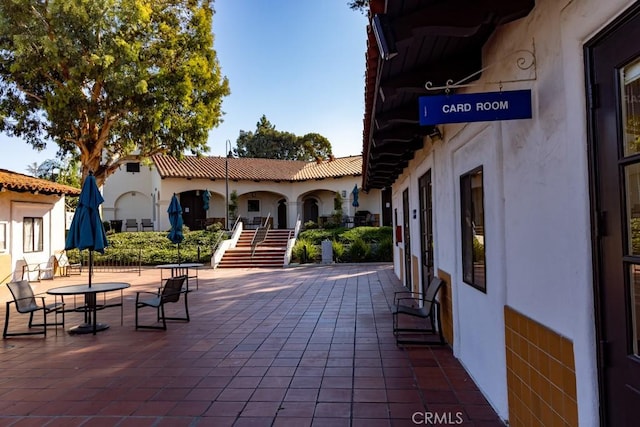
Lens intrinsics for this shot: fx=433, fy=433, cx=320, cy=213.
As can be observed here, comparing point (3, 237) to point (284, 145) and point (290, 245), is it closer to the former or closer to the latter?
point (290, 245)

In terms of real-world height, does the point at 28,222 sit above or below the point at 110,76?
below

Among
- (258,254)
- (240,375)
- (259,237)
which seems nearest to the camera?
(240,375)

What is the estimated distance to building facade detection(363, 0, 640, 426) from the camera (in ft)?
6.05

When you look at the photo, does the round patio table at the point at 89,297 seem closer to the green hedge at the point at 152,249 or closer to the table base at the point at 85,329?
the table base at the point at 85,329

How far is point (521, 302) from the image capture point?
9.60 feet

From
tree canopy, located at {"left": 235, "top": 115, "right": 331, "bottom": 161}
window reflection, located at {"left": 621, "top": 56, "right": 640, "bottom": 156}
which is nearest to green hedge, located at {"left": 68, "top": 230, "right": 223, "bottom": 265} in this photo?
window reflection, located at {"left": 621, "top": 56, "right": 640, "bottom": 156}

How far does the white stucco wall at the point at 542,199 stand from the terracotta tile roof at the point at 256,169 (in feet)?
67.9

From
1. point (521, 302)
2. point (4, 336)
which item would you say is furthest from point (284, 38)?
point (521, 302)

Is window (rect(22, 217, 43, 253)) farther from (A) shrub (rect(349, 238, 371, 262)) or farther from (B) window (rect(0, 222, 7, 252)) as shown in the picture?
(A) shrub (rect(349, 238, 371, 262))

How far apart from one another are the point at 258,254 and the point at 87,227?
39.2 feet

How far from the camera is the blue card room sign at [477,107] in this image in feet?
8.71

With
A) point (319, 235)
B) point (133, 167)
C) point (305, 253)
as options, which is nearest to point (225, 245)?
point (305, 253)

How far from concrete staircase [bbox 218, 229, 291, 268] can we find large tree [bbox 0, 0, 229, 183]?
476 cm

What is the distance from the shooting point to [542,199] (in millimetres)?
2537
